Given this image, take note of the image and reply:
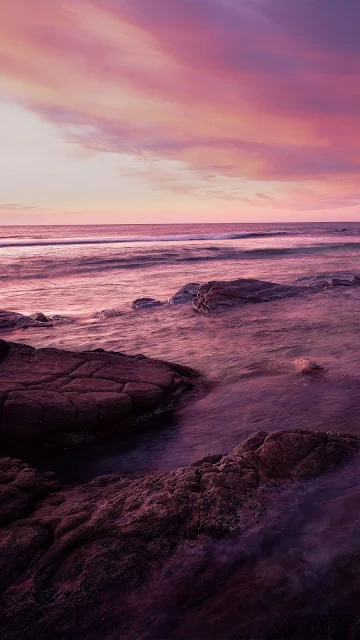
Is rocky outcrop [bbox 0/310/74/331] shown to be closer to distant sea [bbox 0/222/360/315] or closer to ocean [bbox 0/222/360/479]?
ocean [bbox 0/222/360/479]

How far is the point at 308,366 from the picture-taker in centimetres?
678

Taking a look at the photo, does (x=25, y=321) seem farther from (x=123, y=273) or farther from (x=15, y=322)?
(x=123, y=273)

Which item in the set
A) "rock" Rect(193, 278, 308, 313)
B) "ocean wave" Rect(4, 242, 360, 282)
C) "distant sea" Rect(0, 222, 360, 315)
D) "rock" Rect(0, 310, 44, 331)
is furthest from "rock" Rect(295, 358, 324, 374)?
"ocean wave" Rect(4, 242, 360, 282)

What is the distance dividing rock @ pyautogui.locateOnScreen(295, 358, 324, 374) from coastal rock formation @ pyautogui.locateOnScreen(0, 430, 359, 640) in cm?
278

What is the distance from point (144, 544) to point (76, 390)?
10.1ft

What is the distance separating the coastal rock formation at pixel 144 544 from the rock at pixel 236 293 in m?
9.17

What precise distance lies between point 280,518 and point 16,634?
1901mm

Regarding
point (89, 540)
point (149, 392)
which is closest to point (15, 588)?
point (89, 540)

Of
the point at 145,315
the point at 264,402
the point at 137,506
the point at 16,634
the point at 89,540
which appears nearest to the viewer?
the point at 16,634

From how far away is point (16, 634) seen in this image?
234 centimetres

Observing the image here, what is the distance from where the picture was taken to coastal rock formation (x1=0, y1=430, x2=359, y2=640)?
2393mm

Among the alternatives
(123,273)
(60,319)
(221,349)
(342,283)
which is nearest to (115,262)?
(123,273)

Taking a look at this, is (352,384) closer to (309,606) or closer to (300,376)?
(300,376)

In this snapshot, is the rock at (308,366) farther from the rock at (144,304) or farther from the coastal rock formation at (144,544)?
the rock at (144,304)
